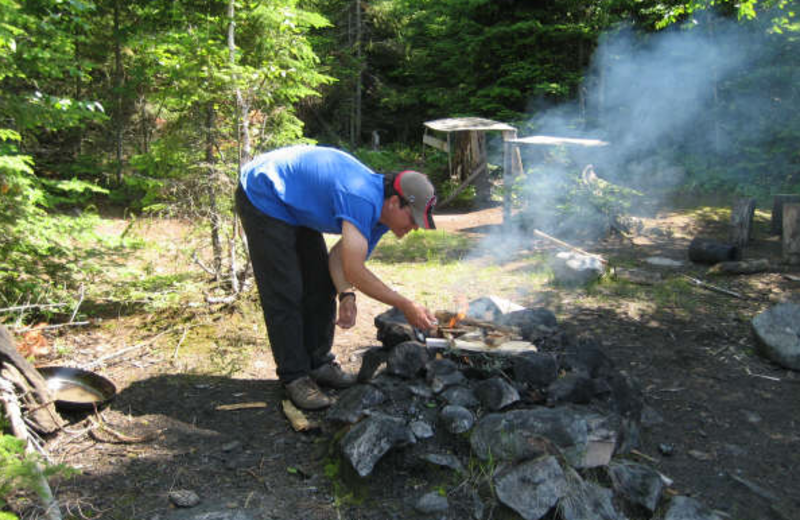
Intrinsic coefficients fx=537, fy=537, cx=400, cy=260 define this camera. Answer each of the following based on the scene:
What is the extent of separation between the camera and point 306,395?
326 centimetres

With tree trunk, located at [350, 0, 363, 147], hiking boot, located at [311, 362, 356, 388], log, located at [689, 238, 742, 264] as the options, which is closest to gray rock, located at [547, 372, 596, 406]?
hiking boot, located at [311, 362, 356, 388]

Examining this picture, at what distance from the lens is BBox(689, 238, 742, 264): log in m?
6.73

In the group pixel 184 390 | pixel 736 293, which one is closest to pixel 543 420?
pixel 184 390

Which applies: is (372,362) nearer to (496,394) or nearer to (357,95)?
(496,394)

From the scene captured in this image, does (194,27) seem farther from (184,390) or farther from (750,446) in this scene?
(750,446)

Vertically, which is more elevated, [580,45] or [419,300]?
[580,45]

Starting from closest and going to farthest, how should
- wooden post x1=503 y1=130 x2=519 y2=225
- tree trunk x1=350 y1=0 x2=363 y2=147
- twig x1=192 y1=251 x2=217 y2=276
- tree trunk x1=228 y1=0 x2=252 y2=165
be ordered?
1. tree trunk x1=228 y1=0 x2=252 y2=165
2. twig x1=192 y1=251 x2=217 y2=276
3. wooden post x1=503 y1=130 x2=519 y2=225
4. tree trunk x1=350 y1=0 x2=363 y2=147

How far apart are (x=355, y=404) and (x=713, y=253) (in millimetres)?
5756

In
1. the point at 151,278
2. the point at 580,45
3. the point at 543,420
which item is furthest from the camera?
the point at 580,45

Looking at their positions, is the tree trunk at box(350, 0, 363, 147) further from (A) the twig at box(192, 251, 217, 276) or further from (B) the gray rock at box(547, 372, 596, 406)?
(B) the gray rock at box(547, 372, 596, 406)

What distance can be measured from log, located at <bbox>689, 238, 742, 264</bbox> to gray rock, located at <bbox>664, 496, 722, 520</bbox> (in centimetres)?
505

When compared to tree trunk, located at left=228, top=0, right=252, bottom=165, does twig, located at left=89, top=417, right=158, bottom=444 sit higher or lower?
lower

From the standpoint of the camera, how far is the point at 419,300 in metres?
5.46

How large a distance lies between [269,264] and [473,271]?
389cm
